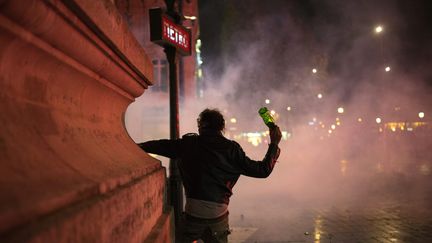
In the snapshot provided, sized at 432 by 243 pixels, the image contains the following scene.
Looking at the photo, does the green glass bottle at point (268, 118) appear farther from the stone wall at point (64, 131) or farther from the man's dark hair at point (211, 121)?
the stone wall at point (64, 131)

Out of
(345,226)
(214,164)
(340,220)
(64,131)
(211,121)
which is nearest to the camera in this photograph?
(64,131)

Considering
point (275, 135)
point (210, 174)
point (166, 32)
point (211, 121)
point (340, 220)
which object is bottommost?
point (340, 220)

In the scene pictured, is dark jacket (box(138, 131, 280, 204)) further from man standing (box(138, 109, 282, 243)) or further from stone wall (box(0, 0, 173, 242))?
stone wall (box(0, 0, 173, 242))

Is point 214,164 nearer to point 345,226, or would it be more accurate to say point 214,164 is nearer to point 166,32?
point 166,32

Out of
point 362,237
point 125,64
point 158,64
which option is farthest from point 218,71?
point 125,64

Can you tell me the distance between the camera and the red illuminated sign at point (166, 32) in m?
5.46

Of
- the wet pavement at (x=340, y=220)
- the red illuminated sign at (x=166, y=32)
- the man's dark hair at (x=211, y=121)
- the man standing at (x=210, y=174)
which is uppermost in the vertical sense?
the red illuminated sign at (x=166, y=32)

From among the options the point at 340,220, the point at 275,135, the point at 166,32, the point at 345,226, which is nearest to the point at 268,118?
the point at 275,135

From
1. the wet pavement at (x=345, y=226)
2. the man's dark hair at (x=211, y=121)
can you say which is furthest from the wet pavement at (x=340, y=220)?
the man's dark hair at (x=211, y=121)

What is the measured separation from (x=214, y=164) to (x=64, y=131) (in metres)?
1.33

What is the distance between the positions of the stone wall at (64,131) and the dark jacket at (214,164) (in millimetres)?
625

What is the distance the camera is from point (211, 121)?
2.68m

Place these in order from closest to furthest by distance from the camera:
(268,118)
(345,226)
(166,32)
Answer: (268,118) → (166,32) → (345,226)

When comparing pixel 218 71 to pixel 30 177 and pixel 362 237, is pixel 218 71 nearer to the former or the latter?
pixel 362 237
